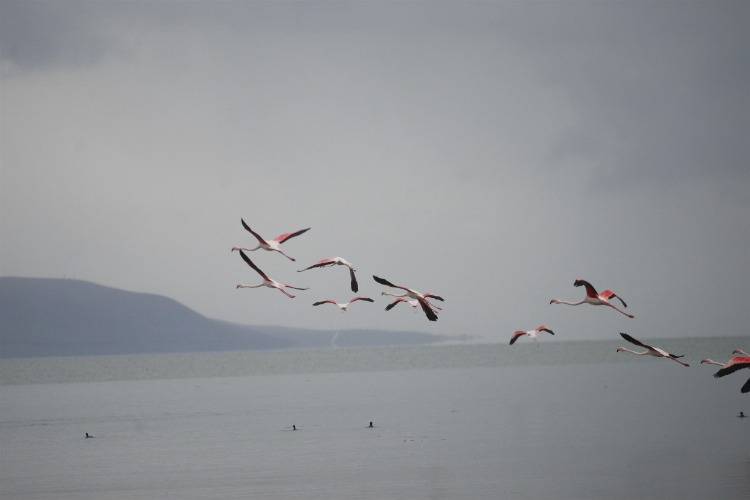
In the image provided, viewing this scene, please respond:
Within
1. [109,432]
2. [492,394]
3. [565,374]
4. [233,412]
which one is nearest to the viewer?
[109,432]

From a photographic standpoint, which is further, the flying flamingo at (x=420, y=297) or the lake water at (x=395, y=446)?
the lake water at (x=395, y=446)

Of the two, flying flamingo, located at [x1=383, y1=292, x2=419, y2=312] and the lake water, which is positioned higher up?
flying flamingo, located at [x1=383, y1=292, x2=419, y2=312]

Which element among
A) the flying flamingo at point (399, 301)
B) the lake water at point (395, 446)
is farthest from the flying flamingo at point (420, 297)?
the lake water at point (395, 446)

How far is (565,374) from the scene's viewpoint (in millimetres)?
77250

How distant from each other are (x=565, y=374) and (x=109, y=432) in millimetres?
45697

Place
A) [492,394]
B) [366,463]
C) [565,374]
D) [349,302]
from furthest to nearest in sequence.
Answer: [565,374], [492,394], [366,463], [349,302]

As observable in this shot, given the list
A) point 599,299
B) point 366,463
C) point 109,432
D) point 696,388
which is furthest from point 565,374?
point 599,299

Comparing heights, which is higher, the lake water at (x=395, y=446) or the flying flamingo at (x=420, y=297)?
the flying flamingo at (x=420, y=297)

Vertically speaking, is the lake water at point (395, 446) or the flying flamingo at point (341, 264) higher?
the flying flamingo at point (341, 264)

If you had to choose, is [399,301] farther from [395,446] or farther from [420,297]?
[395,446]

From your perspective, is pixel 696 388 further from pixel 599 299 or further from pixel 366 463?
pixel 599 299

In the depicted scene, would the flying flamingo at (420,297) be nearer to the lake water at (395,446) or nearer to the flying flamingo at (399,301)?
the flying flamingo at (399,301)

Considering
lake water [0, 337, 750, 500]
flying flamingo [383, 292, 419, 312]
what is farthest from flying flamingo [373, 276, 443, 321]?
lake water [0, 337, 750, 500]

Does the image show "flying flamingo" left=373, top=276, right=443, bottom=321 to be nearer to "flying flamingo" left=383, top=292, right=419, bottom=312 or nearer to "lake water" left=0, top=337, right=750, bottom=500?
"flying flamingo" left=383, top=292, right=419, bottom=312
